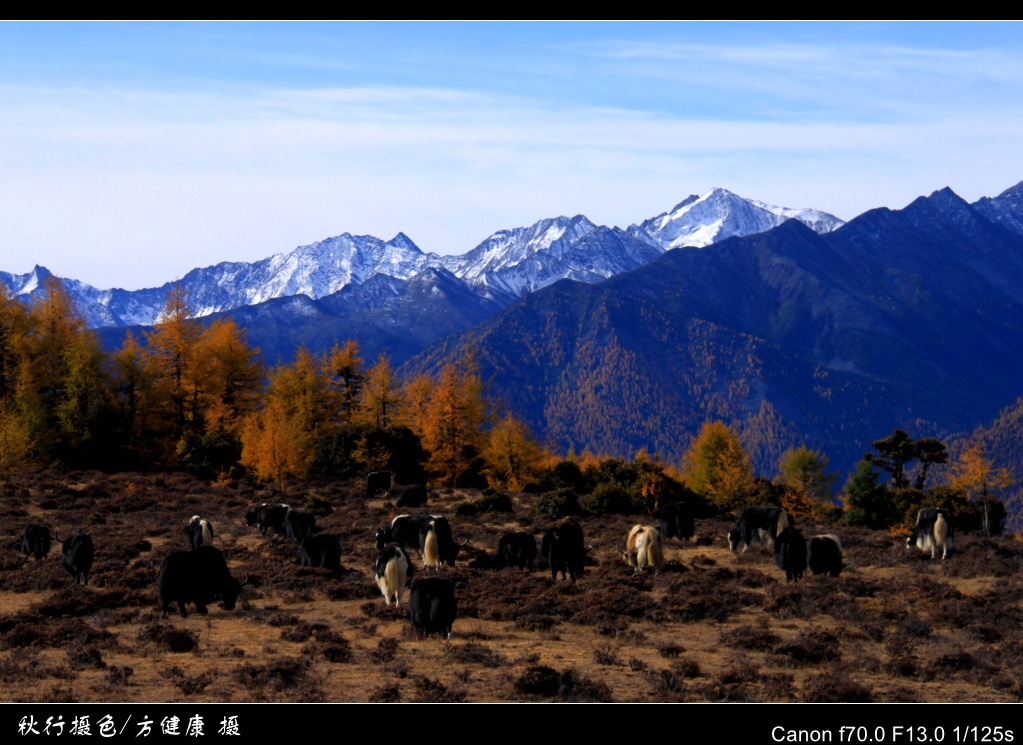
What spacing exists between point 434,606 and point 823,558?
13.5m

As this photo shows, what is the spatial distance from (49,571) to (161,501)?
19.0 m

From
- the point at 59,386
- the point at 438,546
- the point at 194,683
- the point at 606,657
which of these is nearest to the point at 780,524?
the point at 438,546

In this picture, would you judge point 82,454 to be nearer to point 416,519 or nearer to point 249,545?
point 249,545

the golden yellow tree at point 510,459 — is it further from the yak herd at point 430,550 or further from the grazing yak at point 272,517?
the grazing yak at point 272,517

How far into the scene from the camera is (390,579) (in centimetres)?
2186

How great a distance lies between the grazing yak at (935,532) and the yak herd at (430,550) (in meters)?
0.03

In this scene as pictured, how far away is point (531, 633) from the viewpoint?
19781mm

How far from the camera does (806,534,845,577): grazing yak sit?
88.3 feet

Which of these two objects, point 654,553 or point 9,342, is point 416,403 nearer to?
point 9,342

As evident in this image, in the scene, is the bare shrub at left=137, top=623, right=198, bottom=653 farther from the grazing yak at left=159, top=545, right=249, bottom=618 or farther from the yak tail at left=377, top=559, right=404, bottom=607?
the yak tail at left=377, top=559, right=404, bottom=607

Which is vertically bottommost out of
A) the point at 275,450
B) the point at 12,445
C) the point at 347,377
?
the point at 275,450

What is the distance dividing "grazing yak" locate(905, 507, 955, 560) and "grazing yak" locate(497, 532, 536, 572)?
1378cm

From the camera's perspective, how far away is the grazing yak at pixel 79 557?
79.4 ft
